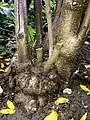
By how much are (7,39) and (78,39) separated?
126 cm

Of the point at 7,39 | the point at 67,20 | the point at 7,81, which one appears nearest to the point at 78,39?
the point at 67,20

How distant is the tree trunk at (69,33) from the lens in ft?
4.61

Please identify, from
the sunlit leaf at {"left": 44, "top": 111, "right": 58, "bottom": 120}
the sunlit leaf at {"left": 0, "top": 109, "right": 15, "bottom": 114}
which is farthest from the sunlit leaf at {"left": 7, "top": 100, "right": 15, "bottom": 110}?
the sunlit leaf at {"left": 44, "top": 111, "right": 58, "bottom": 120}

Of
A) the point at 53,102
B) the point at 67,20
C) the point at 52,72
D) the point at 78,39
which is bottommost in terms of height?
the point at 53,102

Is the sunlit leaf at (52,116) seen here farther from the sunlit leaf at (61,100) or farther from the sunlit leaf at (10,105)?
the sunlit leaf at (10,105)

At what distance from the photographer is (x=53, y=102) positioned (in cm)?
158

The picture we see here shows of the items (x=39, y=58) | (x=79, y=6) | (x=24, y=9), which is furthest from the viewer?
(x=39, y=58)

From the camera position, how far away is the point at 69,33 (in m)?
1.48

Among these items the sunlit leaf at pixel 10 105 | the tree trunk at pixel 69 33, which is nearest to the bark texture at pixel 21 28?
the tree trunk at pixel 69 33

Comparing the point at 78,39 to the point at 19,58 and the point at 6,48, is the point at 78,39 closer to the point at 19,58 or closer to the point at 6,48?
the point at 19,58

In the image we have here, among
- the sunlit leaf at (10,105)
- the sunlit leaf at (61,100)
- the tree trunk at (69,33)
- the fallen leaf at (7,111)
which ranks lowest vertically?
the fallen leaf at (7,111)

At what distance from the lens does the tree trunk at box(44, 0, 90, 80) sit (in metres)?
1.41

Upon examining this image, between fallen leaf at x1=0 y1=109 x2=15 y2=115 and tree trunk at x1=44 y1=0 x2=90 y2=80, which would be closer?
tree trunk at x1=44 y1=0 x2=90 y2=80

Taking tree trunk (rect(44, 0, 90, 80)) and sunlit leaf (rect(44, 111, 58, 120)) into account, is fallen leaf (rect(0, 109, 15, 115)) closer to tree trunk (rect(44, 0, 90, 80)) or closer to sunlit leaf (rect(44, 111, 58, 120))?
sunlit leaf (rect(44, 111, 58, 120))
